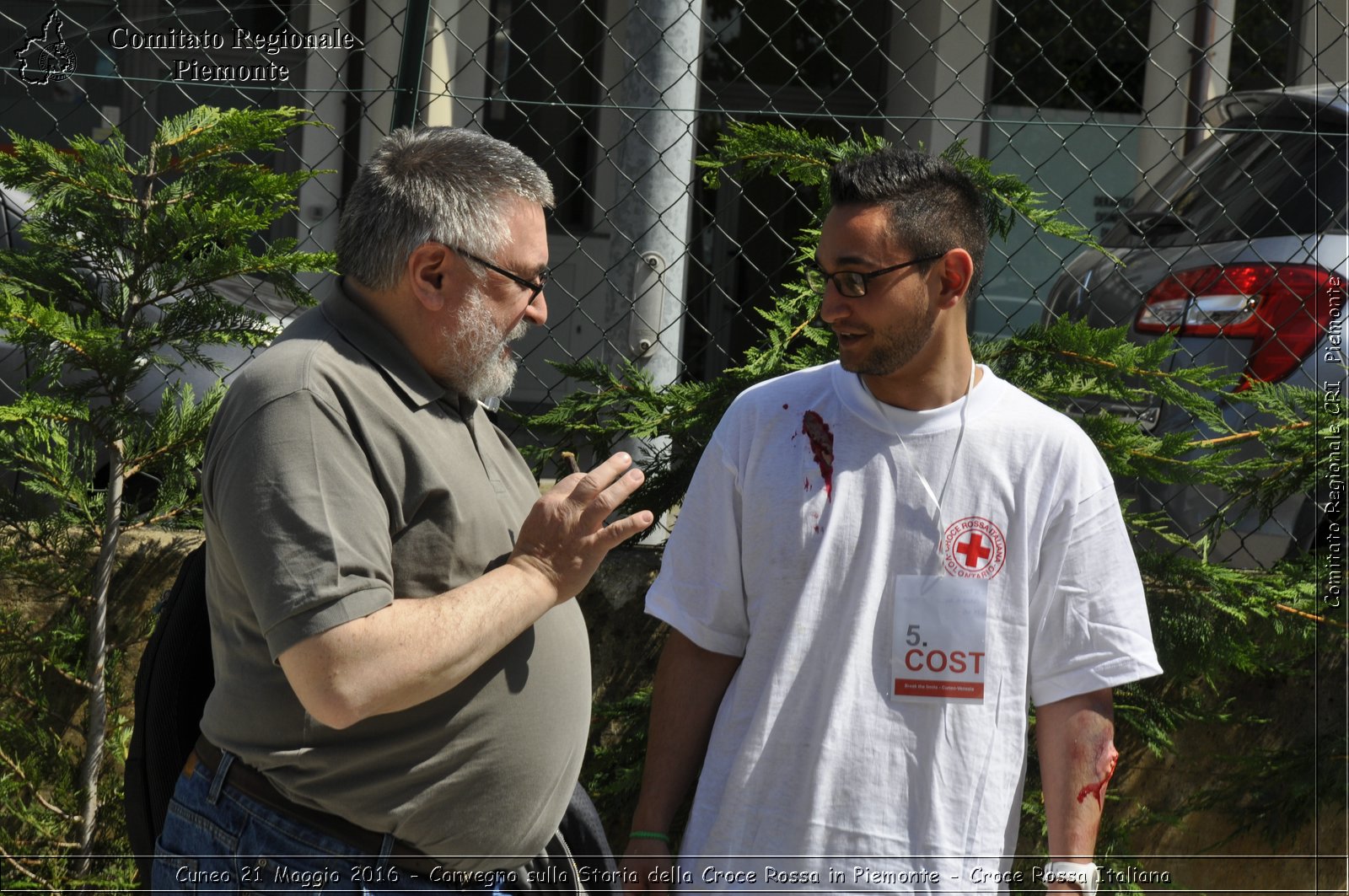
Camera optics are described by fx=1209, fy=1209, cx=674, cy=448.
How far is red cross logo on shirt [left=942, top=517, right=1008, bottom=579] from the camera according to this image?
1.99 m

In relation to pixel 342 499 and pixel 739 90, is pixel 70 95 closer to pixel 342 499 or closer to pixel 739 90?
pixel 739 90

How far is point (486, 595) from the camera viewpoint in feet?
6.05

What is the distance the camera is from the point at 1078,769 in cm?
201

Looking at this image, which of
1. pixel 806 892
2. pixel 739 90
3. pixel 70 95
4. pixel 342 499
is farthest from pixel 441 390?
pixel 739 90

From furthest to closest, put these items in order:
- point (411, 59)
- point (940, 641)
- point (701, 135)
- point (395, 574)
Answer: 1. point (701, 135)
2. point (411, 59)
3. point (940, 641)
4. point (395, 574)

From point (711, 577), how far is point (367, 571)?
0.63 metres

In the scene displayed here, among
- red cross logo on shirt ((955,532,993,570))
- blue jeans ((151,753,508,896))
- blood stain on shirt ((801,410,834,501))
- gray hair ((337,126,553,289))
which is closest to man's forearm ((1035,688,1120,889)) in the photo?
red cross logo on shirt ((955,532,993,570))

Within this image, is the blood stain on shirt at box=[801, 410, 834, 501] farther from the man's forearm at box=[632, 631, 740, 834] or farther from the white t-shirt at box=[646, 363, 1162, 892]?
the man's forearm at box=[632, 631, 740, 834]

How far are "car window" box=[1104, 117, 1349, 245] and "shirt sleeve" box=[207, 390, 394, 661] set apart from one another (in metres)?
2.83

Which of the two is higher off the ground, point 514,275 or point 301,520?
point 514,275

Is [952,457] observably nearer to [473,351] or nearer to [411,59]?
[473,351]

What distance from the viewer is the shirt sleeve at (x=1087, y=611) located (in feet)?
6.50

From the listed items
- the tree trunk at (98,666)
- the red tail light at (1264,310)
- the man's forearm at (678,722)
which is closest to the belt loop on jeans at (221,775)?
the man's forearm at (678,722)

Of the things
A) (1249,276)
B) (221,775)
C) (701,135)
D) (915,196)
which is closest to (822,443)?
(915,196)
